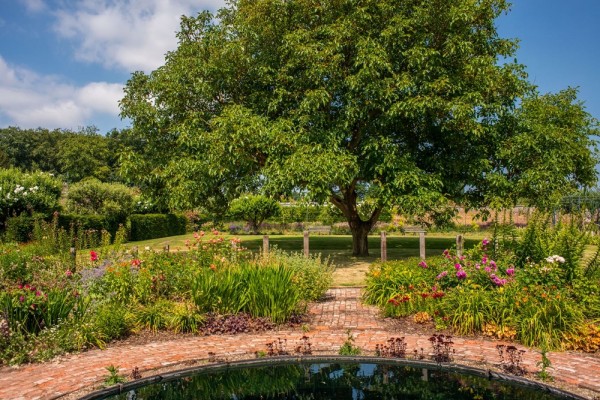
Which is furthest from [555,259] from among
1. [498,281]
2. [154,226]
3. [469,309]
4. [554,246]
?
[154,226]

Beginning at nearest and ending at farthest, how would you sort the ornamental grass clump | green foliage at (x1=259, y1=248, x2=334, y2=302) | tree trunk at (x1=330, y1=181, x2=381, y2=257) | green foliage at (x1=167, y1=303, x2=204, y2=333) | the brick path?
the brick path, the ornamental grass clump, green foliage at (x1=167, y1=303, x2=204, y2=333), green foliage at (x1=259, y1=248, x2=334, y2=302), tree trunk at (x1=330, y1=181, x2=381, y2=257)

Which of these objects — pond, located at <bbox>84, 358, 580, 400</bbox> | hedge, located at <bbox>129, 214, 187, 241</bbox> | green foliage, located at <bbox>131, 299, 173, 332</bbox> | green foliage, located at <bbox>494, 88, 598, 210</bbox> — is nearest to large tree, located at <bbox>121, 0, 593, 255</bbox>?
green foliage, located at <bbox>494, 88, 598, 210</bbox>

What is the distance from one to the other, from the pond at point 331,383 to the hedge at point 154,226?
24.4m

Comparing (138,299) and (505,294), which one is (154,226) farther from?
(505,294)

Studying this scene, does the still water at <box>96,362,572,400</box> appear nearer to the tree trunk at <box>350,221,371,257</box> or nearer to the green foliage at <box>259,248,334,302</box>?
the green foliage at <box>259,248,334,302</box>

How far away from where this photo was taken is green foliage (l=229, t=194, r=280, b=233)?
114ft

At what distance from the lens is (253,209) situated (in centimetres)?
3519

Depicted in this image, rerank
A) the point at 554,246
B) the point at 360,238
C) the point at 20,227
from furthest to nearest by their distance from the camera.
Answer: the point at 20,227, the point at 360,238, the point at 554,246

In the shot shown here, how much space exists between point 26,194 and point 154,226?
9558mm

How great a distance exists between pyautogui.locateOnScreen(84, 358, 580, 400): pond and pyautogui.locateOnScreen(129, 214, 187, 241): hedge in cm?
2440

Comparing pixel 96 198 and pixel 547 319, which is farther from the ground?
pixel 96 198

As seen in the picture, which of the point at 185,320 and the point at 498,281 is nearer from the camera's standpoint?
the point at 185,320

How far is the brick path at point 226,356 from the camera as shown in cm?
561

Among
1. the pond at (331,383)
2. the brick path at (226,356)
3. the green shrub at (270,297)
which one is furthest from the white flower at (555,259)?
the green shrub at (270,297)
